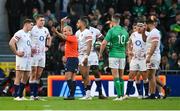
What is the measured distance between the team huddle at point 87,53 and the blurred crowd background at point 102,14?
4.66 meters

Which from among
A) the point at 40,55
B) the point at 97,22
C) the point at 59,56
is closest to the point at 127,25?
the point at 97,22

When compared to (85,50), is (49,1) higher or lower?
higher

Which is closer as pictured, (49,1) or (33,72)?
(33,72)

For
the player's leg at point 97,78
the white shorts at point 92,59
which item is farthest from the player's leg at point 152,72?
the white shorts at point 92,59

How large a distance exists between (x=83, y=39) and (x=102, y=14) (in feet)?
25.4

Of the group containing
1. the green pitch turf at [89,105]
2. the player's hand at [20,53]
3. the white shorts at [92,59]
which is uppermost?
the player's hand at [20,53]

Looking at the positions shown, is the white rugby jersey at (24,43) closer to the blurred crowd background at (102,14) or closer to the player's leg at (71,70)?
the player's leg at (71,70)

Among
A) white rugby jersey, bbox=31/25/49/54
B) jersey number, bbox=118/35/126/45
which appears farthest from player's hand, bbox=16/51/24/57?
jersey number, bbox=118/35/126/45

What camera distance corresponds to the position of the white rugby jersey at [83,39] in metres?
23.7

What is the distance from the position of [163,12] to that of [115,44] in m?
8.62

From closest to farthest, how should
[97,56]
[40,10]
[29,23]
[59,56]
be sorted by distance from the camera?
[29,23], [97,56], [59,56], [40,10]

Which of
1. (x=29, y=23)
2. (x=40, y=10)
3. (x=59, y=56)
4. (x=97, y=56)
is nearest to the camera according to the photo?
(x=29, y=23)

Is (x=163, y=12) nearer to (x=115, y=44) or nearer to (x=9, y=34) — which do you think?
(x=9, y=34)

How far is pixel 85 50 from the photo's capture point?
2405 centimetres
